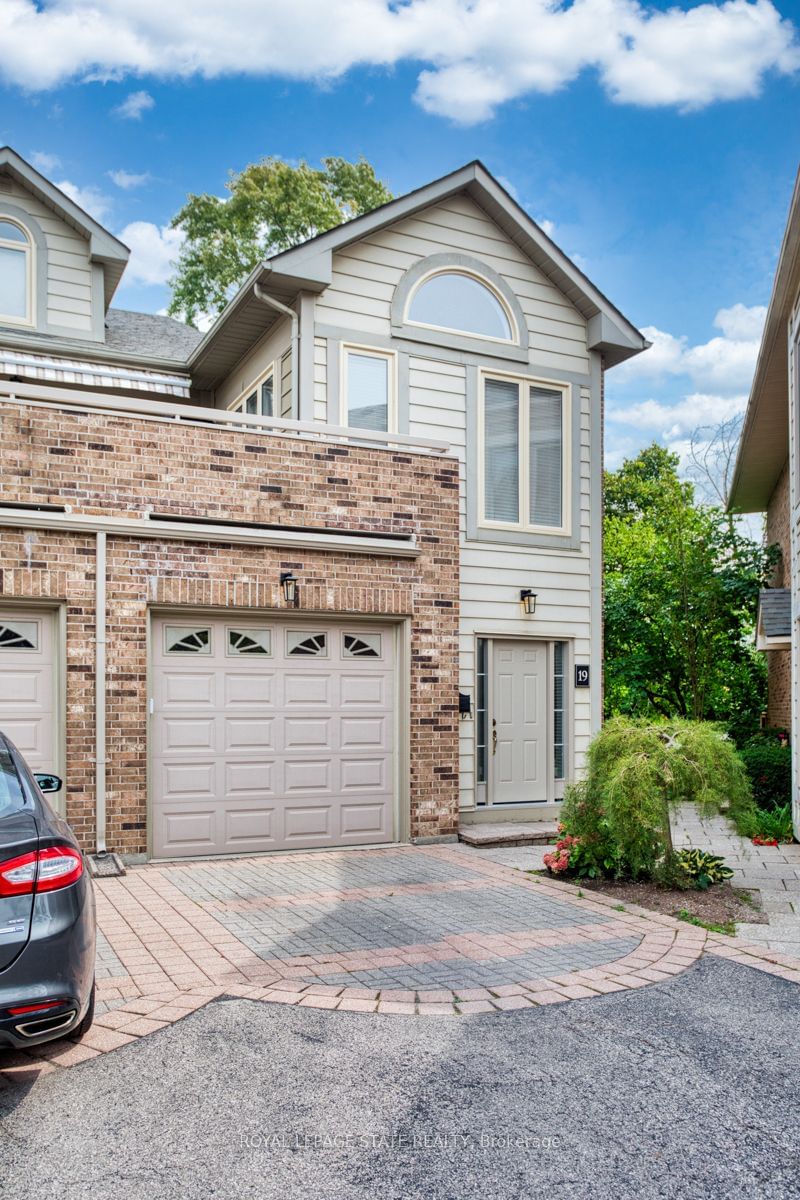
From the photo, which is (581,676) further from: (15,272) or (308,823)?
(15,272)

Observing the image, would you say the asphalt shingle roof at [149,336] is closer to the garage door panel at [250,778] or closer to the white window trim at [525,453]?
the white window trim at [525,453]

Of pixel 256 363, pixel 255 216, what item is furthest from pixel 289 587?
pixel 255 216

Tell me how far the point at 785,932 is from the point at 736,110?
79.7 feet

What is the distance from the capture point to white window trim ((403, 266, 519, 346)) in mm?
11422

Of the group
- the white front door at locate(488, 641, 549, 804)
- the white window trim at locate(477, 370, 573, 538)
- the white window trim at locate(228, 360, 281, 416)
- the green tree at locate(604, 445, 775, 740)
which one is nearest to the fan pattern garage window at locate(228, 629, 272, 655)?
the white front door at locate(488, 641, 549, 804)

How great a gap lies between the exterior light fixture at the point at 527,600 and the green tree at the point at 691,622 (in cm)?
589

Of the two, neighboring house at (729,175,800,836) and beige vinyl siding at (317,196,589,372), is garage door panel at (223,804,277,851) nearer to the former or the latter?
beige vinyl siding at (317,196,589,372)

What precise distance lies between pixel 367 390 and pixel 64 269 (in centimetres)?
512

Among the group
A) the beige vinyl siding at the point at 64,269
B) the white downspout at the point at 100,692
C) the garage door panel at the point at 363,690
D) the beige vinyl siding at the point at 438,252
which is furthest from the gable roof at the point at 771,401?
the beige vinyl siding at the point at 64,269

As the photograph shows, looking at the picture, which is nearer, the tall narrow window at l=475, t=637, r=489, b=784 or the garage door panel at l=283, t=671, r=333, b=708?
→ the garage door panel at l=283, t=671, r=333, b=708

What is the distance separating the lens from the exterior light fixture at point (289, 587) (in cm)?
930

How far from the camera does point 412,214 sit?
453 inches

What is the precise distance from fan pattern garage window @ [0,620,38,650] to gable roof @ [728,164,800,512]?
780 centimetres

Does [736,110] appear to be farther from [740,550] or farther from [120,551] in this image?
[120,551]
